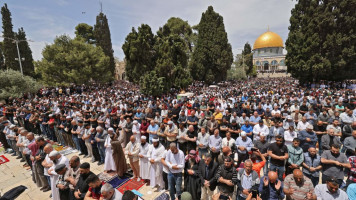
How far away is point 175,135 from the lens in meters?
6.02

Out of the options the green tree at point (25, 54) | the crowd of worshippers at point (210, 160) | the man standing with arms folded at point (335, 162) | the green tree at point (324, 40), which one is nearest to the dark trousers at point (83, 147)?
the crowd of worshippers at point (210, 160)

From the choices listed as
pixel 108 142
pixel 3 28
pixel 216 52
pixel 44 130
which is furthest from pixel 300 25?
pixel 3 28

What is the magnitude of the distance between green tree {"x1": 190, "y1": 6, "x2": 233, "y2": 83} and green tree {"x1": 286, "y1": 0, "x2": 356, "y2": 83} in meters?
10.5

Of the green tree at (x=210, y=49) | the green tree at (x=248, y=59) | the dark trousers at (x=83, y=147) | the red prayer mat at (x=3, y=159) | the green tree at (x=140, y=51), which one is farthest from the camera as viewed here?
the green tree at (x=248, y=59)

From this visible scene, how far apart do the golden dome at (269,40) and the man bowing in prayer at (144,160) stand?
61953 mm

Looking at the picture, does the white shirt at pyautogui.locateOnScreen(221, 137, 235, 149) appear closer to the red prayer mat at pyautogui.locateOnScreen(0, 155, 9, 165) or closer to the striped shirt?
the striped shirt

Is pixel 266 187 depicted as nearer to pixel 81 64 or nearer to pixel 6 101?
pixel 6 101

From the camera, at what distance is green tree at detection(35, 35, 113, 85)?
25.6m

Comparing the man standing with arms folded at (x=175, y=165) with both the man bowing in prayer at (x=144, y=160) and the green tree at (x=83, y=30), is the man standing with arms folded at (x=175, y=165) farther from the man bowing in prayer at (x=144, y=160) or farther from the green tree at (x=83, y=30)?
the green tree at (x=83, y=30)

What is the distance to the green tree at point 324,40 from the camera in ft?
64.3

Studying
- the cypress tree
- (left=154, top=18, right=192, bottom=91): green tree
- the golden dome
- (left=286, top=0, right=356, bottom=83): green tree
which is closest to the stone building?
the golden dome

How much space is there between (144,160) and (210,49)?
28.0 m

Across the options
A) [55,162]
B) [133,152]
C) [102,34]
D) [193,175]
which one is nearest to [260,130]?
[193,175]

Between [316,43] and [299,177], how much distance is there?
2378cm
